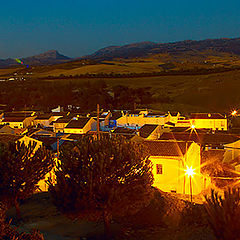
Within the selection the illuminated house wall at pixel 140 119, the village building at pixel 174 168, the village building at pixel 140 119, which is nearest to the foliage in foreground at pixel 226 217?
the village building at pixel 174 168

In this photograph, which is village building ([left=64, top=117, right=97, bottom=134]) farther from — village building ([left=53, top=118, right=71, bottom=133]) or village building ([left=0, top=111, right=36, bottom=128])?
village building ([left=0, top=111, right=36, bottom=128])

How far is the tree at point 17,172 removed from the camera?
18.8 meters

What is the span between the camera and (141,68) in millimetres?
162875

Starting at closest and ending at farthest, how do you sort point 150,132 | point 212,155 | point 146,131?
point 212,155
point 150,132
point 146,131

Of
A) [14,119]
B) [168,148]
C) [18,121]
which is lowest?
[168,148]

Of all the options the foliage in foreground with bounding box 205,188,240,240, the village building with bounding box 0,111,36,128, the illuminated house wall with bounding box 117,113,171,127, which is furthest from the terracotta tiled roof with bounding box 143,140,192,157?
the village building with bounding box 0,111,36,128

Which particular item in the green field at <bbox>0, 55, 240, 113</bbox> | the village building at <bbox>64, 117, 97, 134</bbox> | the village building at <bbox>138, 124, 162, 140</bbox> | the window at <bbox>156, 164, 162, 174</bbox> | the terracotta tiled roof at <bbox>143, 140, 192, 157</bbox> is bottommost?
the window at <bbox>156, 164, 162, 174</bbox>

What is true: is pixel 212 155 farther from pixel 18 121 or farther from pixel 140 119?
pixel 18 121

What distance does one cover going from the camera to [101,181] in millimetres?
15555

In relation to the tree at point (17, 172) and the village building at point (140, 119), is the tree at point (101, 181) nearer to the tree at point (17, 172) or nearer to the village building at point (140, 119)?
the tree at point (17, 172)

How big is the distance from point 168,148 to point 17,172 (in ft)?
40.8

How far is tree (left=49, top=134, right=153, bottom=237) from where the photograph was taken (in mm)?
15328

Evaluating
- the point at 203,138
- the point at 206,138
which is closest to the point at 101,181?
the point at 203,138

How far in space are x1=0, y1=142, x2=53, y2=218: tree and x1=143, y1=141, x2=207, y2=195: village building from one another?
9.34 m
